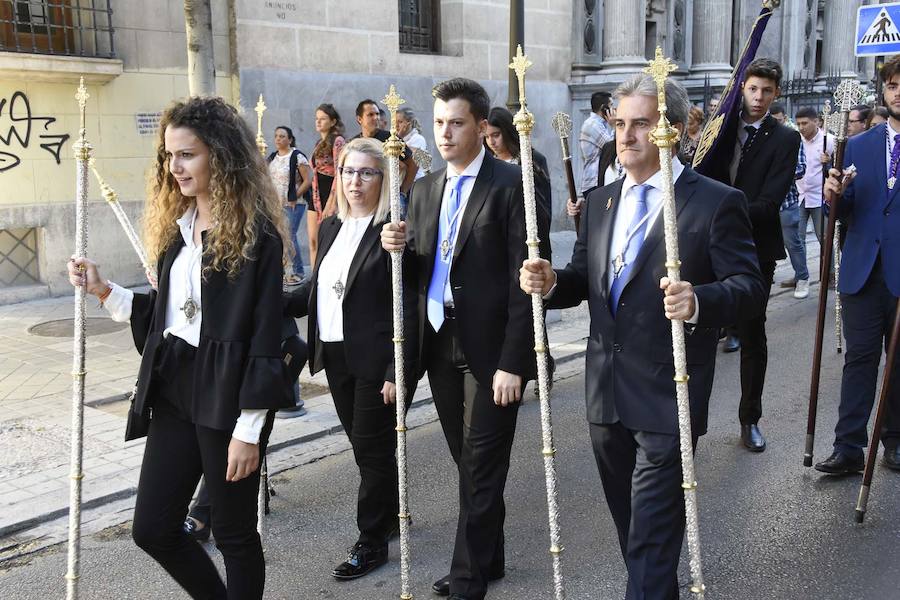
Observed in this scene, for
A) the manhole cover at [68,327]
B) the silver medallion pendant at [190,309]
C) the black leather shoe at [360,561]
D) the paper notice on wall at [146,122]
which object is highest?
the paper notice on wall at [146,122]

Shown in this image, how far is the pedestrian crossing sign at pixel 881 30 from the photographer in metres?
11.3

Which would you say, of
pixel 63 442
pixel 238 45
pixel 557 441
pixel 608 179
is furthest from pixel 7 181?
pixel 557 441

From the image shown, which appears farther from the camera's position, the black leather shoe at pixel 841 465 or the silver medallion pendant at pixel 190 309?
the black leather shoe at pixel 841 465

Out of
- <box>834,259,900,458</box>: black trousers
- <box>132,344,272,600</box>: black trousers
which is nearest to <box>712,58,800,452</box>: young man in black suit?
<box>834,259,900,458</box>: black trousers

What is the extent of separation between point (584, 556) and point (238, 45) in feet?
30.2

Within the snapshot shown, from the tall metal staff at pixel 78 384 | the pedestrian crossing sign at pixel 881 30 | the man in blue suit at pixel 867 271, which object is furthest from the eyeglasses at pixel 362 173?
the pedestrian crossing sign at pixel 881 30

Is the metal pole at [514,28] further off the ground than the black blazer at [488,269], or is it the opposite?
the metal pole at [514,28]

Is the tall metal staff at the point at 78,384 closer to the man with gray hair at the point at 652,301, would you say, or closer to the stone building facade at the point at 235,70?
the man with gray hair at the point at 652,301

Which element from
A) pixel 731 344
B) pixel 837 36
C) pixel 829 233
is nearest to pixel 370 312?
pixel 829 233

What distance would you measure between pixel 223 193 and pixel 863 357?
12.3 feet

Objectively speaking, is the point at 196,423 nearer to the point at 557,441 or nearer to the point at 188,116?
the point at 188,116

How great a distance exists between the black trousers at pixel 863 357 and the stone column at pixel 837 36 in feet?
77.6

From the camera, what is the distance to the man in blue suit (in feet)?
16.9

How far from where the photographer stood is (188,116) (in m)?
3.24
